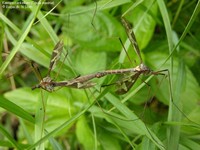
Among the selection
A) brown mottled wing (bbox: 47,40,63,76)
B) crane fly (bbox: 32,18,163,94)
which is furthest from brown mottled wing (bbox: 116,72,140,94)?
brown mottled wing (bbox: 47,40,63,76)

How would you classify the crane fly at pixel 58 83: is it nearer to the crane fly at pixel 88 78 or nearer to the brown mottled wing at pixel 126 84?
the crane fly at pixel 88 78

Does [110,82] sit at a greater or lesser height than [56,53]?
lesser

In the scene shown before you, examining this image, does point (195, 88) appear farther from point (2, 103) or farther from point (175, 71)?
point (2, 103)

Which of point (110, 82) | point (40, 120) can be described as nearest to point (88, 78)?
point (110, 82)

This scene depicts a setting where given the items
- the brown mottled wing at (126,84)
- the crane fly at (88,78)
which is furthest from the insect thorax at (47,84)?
the brown mottled wing at (126,84)

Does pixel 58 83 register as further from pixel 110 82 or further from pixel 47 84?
pixel 110 82

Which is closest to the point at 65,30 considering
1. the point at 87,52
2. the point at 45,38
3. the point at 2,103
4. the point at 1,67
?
the point at 87,52
